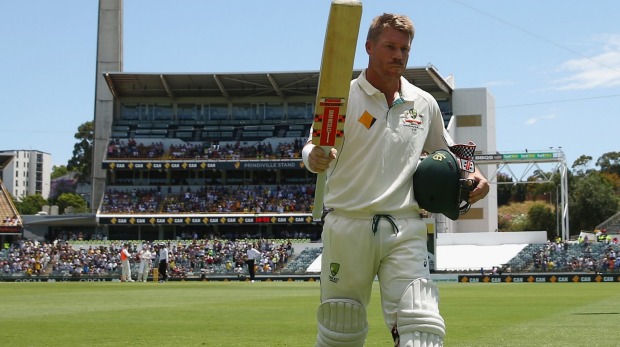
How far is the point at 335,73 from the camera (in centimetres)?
564

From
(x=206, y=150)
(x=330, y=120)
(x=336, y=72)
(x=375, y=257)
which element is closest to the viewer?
(x=336, y=72)

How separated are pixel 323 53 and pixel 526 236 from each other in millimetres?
55371

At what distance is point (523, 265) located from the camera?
166 ft

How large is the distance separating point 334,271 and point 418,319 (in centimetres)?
72

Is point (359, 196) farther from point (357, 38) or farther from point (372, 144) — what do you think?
point (357, 38)

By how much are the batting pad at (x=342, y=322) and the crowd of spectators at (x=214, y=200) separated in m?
61.7

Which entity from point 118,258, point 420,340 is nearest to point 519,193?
point 118,258

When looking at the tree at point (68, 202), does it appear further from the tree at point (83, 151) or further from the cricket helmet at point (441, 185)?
the cricket helmet at point (441, 185)

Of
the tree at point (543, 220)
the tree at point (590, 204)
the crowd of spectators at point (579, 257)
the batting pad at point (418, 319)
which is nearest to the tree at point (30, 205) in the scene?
the tree at point (543, 220)

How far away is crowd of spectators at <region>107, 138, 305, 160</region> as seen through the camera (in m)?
71.7

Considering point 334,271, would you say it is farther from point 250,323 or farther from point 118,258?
point 118,258

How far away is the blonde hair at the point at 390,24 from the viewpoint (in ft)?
20.0

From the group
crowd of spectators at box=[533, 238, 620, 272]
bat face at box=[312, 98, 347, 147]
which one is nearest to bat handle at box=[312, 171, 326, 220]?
bat face at box=[312, 98, 347, 147]

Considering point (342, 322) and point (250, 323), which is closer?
point (342, 322)
